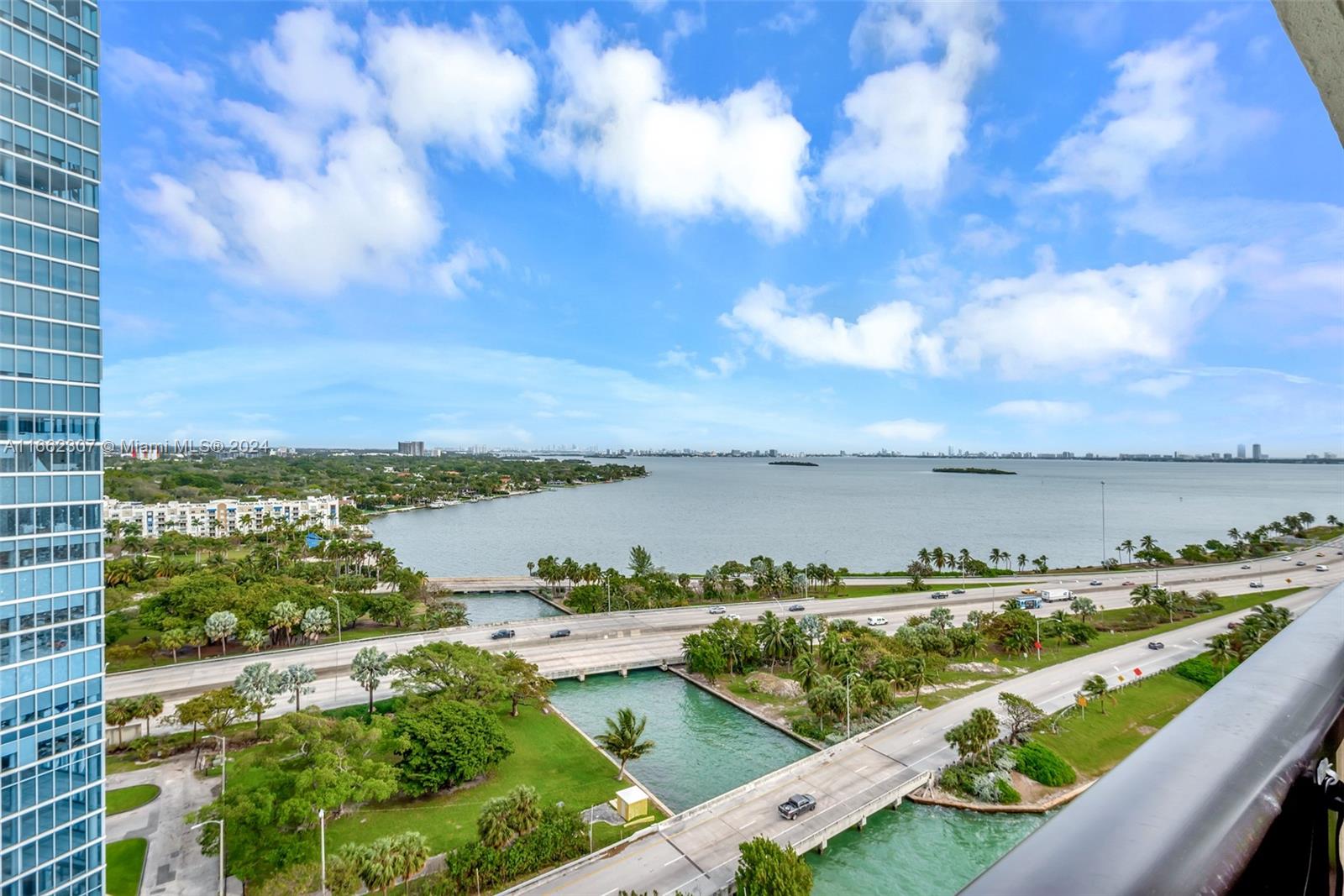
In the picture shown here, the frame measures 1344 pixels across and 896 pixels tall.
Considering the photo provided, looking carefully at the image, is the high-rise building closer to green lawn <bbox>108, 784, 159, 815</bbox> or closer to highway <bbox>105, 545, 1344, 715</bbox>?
green lawn <bbox>108, 784, 159, 815</bbox>

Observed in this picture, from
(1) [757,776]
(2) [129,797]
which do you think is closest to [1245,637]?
(1) [757,776]

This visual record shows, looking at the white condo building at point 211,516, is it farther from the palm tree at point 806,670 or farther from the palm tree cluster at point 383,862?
the palm tree cluster at point 383,862

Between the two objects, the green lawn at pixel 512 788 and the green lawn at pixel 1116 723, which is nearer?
the green lawn at pixel 512 788

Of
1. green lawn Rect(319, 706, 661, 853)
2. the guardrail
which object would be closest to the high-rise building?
green lawn Rect(319, 706, 661, 853)

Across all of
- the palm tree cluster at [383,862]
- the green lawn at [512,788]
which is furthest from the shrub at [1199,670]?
the palm tree cluster at [383,862]

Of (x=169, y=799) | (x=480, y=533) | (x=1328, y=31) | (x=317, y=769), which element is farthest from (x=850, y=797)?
(x=480, y=533)

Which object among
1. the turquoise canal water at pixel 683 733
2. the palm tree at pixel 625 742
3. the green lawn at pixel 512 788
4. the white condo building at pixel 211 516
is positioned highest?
the white condo building at pixel 211 516

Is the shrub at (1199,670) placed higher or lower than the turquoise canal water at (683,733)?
higher
